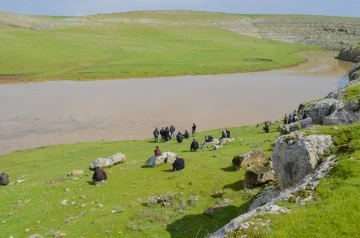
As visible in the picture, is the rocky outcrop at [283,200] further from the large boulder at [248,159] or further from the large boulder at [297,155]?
the large boulder at [248,159]

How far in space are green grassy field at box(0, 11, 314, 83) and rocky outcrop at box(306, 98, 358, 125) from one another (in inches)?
3117

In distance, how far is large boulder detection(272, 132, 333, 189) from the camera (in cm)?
1819

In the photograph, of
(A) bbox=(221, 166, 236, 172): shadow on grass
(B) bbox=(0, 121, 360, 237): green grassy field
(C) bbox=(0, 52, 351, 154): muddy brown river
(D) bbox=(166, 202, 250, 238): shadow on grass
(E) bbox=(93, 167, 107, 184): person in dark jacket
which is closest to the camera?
(B) bbox=(0, 121, 360, 237): green grassy field

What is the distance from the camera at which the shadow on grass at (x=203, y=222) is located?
22234 mm

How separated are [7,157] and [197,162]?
73.8 feet

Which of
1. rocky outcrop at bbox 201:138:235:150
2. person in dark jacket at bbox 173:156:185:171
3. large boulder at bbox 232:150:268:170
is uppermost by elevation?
large boulder at bbox 232:150:268:170

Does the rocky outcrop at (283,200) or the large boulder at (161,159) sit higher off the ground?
the rocky outcrop at (283,200)

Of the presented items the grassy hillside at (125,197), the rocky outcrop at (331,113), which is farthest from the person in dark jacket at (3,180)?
the rocky outcrop at (331,113)

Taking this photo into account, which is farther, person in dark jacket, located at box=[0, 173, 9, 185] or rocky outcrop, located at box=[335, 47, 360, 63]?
rocky outcrop, located at box=[335, 47, 360, 63]

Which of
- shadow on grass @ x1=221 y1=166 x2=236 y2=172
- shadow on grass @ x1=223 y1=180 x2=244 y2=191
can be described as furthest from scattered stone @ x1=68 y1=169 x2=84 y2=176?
shadow on grass @ x1=223 y1=180 x2=244 y2=191

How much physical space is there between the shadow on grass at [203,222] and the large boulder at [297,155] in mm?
4709

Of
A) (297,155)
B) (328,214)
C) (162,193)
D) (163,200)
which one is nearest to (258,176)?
(163,200)

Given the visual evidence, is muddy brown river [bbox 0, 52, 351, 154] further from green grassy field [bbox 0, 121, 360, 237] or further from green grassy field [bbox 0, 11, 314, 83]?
green grassy field [bbox 0, 121, 360, 237]

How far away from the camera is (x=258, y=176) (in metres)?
25.8
